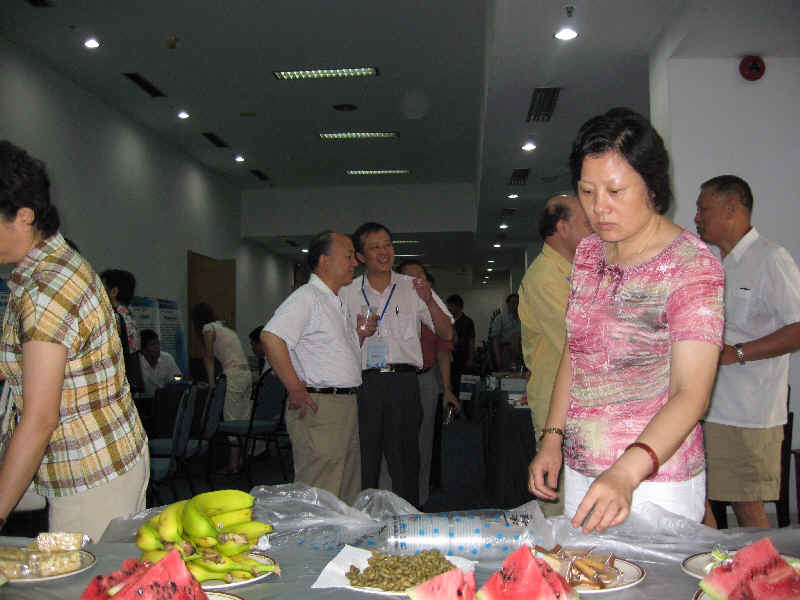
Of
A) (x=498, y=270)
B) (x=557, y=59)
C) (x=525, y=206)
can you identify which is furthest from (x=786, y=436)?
(x=498, y=270)

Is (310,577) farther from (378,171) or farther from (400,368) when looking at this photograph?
(378,171)

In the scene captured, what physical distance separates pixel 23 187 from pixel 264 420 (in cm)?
470

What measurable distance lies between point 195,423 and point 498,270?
15.2 meters

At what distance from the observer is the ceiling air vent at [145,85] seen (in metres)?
6.68

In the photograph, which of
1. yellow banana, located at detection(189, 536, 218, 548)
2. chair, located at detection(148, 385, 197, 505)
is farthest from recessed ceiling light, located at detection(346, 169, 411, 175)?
yellow banana, located at detection(189, 536, 218, 548)

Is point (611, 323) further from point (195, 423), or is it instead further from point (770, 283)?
point (195, 423)

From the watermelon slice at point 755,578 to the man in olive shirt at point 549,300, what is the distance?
148cm

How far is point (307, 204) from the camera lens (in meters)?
11.8

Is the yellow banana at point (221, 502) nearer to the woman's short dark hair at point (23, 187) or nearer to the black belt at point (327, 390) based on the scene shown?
the woman's short dark hair at point (23, 187)

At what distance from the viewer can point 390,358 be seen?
360 cm

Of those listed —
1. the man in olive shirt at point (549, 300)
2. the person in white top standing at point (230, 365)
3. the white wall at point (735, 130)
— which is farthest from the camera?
the person in white top standing at point (230, 365)

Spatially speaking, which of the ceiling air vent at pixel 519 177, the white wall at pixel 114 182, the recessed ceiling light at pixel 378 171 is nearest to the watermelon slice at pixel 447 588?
the white wall at pixel 114 182

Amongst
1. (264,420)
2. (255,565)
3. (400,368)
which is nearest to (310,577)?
(255,565)

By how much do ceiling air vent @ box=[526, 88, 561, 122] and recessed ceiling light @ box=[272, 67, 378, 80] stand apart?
159cm
